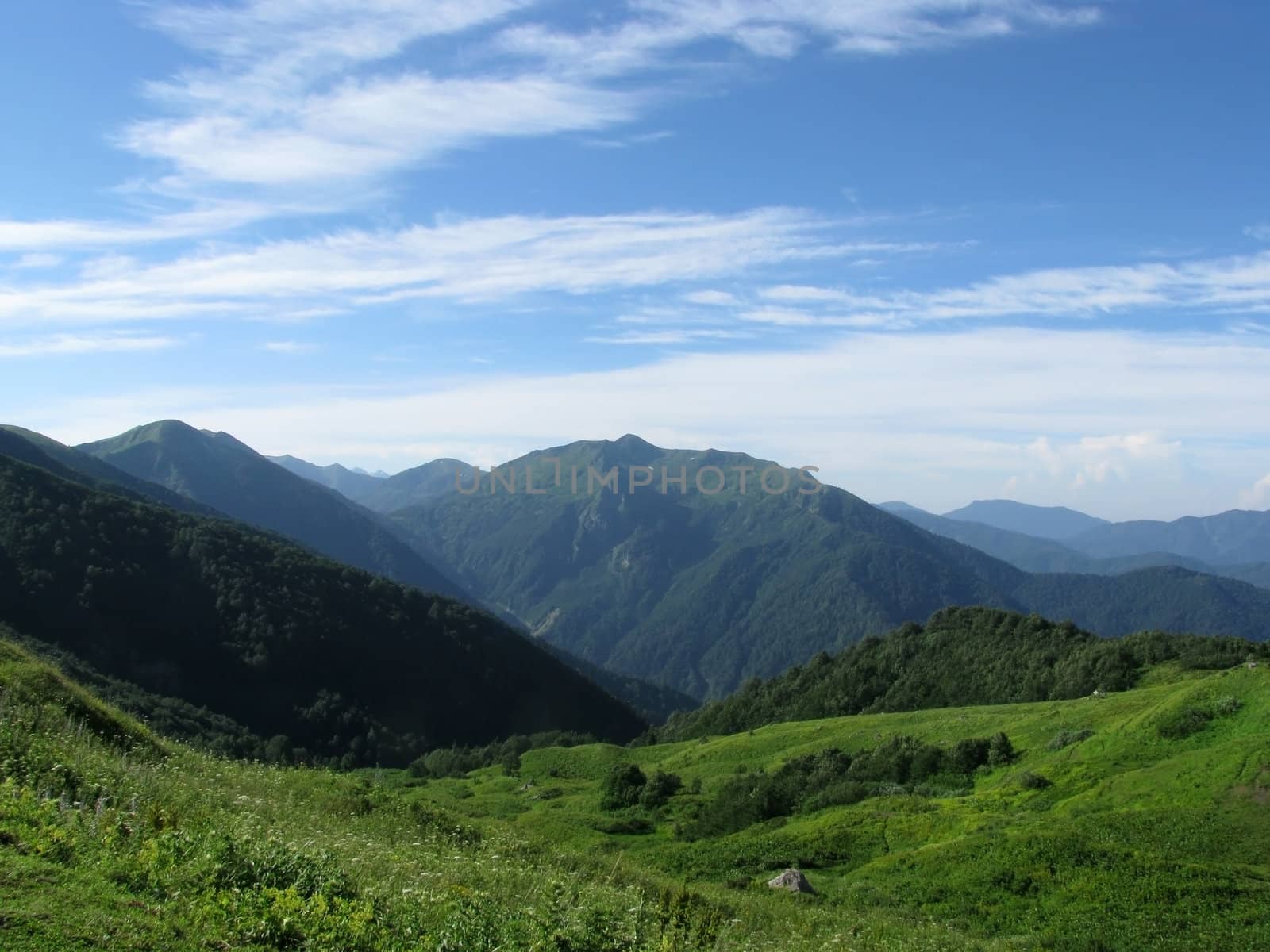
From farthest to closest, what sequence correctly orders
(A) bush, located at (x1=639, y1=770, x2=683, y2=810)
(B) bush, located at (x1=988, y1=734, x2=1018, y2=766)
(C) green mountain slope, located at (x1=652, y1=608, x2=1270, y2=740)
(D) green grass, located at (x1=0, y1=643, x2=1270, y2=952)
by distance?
(C) green mountain slope, located at (x1=652, y1=608, x2=1270, y2=740) → (A) bush, located at (x1=639, y1=770, x2=683, y2=810) → (B) bush, located at (x1=988, y1=734, x2=1018, y2=766) → (D) green grass, located at (x1=0, y1=643, x2=1270, y2=952)

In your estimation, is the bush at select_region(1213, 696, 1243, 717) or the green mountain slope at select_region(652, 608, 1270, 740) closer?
the bush at select_region(1213, 696, 1243, 717)

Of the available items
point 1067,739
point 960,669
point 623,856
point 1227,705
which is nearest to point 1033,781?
point 1067,739

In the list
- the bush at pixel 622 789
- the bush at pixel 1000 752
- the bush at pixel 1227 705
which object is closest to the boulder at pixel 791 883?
the bush at pixel 1000 752

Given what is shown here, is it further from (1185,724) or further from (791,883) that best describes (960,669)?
(791,883)

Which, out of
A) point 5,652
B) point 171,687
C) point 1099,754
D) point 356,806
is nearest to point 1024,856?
point 1099,754

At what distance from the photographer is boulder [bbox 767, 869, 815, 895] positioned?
2272cm

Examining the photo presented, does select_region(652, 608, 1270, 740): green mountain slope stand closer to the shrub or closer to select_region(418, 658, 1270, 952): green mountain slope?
select_region(418, 658, 1270, 952): green mountain slope

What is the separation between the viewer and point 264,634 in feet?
390

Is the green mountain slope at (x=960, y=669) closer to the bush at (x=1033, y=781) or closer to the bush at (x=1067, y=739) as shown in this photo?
the bush at (x=1067, y=739)

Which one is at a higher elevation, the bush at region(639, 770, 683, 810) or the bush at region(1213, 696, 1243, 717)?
the bush at region(1213, 696, 1243, 717)

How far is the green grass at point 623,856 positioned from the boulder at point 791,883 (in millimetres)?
413

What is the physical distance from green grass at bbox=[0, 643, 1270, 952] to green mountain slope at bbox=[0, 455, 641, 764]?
254 ft

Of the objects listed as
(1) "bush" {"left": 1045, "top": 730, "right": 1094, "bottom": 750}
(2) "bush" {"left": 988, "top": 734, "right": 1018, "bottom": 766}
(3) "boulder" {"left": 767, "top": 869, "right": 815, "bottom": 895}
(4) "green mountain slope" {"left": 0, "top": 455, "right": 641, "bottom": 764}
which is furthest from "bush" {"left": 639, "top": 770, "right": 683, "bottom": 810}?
(4) "green mountain slope" {"left": 0, "top": 455, "right": 641, "bottom": 764}

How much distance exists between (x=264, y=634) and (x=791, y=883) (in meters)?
110
